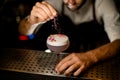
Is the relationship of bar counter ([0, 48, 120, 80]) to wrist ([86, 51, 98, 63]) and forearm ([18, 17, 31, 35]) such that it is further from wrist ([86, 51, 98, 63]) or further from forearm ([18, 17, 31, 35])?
forearm ([18, 17, 31, 35])

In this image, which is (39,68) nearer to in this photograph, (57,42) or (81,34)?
(57,42)

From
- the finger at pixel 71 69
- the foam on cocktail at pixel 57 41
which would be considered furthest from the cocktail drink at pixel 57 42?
the finger at pixel 71 69

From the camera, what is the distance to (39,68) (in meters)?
1.02

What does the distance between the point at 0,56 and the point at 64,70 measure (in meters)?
Answer: 0.36

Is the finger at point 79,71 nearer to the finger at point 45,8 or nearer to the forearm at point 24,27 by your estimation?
the finger at point 45,8

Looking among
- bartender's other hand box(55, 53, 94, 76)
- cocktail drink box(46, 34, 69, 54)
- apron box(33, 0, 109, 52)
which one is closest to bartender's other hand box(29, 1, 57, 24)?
cocktail drink box(46, 34, 69, 54)

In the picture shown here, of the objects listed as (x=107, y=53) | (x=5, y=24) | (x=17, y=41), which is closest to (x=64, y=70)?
(x=107, y=53)

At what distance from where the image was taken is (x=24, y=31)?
5.48ft

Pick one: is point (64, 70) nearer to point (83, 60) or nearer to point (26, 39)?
point (83, 60)

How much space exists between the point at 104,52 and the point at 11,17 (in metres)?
1.47

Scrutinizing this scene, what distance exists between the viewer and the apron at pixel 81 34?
1862mm

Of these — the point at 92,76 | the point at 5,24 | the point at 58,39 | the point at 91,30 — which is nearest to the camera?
the point at 92,76

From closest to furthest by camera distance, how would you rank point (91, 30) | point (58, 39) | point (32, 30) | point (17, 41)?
point (58, 39) → point (32, 30) → point (17, 41) → point (91, 30)

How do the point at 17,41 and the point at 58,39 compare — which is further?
the point at 17,41
